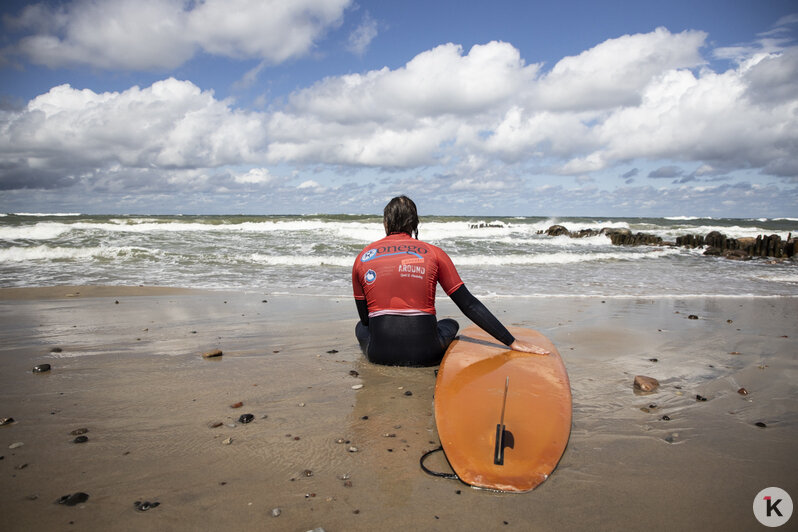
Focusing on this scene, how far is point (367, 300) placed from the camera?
137 inches

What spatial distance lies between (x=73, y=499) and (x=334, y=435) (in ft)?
3.90

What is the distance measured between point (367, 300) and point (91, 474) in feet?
6.37

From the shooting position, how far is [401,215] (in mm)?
3459

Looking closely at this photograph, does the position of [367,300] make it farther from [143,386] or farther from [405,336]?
[143,386]

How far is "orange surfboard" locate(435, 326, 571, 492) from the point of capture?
2.14m

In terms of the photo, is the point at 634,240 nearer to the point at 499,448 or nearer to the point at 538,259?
the point at 538,259

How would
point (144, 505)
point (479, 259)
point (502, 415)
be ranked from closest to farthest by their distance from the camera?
point (144, 505) < point (502, 415) < point (479, 259)

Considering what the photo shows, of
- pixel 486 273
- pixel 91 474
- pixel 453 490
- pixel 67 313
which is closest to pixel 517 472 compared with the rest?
pixel 453 490

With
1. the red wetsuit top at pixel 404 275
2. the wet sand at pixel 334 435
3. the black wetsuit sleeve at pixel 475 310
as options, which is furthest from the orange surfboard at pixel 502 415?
the red wetsuit top at pixel 404 275

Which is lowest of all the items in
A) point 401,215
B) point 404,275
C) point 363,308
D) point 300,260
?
point 300,260

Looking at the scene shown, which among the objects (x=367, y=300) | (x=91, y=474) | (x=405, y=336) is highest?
(x=367, y=300)

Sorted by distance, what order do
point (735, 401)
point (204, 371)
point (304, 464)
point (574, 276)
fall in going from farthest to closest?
point (574, 276) < point (204, 371) < point (735, 401) < point (304, 464)

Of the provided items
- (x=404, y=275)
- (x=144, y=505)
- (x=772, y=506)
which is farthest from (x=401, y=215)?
(x=772, y=506)

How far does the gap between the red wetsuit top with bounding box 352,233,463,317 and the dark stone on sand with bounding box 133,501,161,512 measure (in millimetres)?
1780
